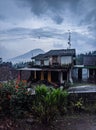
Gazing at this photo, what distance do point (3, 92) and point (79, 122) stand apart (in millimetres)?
2877

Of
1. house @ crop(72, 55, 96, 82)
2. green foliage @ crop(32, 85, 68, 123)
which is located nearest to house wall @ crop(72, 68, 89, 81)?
house @ crop(72, 55, 96, 82)

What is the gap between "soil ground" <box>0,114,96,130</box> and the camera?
649cm

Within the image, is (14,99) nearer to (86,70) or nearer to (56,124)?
(56,124)

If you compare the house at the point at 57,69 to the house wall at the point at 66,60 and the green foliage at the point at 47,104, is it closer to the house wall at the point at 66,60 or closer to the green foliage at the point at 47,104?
the house wall at the point at 66,60

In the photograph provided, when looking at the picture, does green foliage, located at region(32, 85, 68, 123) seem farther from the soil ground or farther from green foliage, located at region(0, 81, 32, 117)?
green foliage, located at region(0, 81, 32, 117)

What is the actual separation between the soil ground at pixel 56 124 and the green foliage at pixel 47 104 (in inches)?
10.8

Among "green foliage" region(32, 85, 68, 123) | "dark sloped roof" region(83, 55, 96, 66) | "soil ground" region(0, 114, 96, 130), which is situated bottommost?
"soil ground" region(0, 114, 96, 130)

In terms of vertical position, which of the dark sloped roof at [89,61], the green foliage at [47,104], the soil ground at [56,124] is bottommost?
the soil ground at [56,124]

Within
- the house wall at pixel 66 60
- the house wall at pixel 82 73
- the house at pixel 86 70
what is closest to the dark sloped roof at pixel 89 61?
the house at pixel 86 70

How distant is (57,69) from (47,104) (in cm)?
2429

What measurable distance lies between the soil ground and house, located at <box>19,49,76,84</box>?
892 inches

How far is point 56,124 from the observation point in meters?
6.86

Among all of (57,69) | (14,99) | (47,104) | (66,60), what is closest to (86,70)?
(66,60)

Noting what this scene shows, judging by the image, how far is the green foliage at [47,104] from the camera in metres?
6.59
